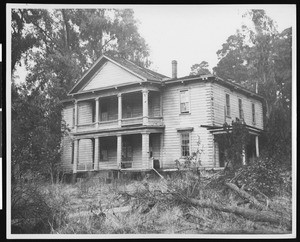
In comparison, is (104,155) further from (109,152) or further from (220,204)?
(220,204)

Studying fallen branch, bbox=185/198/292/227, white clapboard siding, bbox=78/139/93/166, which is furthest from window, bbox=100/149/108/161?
fallen branch, bbox=185/198/292/227

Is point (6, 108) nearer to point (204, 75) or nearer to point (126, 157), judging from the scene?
point (126, 157)

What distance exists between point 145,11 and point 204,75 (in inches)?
121

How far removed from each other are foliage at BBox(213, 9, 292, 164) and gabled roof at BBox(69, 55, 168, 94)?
3.22 meters

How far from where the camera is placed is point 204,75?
1115 cm

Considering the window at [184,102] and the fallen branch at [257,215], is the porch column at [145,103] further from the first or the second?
the fallen branch at [257,215]

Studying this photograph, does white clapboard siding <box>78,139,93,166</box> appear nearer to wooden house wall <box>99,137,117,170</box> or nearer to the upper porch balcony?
wooden house wall <box>99,137,117,170</box>

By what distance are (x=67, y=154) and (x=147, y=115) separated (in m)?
3.50

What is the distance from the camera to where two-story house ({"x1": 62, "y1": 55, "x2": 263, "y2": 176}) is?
11.1 meters

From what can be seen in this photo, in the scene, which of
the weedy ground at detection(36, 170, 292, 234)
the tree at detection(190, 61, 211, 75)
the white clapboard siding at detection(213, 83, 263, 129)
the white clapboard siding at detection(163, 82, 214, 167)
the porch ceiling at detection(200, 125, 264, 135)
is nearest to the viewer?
the weedy ground at detection(36, 170, 292, 234)

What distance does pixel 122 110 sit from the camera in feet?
50.0

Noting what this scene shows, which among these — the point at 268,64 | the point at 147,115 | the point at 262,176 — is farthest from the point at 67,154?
the point at 268,64

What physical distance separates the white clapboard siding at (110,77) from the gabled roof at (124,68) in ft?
0.58

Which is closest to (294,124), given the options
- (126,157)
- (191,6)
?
(191,6)
